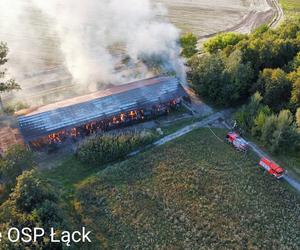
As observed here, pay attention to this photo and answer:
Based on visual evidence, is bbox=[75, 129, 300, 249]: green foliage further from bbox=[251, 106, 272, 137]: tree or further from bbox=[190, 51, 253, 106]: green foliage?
bbox=[190, 51, 253, 106]: green foliage

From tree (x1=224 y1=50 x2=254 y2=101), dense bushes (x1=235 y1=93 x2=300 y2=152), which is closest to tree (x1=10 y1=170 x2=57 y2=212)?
dense bushes (x1=235 y1=93 x2=300 y2=152)

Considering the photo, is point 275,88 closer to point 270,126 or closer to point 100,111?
point 270,126

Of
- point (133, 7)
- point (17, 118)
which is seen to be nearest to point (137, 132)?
point (17, 118)

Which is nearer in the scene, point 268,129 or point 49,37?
point 268,129

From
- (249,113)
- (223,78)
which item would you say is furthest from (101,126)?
(249,113)

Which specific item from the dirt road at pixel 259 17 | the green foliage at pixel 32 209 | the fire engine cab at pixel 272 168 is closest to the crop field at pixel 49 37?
the dirt road at pixel 259 17

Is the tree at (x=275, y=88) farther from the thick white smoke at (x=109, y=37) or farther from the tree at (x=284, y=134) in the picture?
the thick white smoke at (x=109, y=37)
